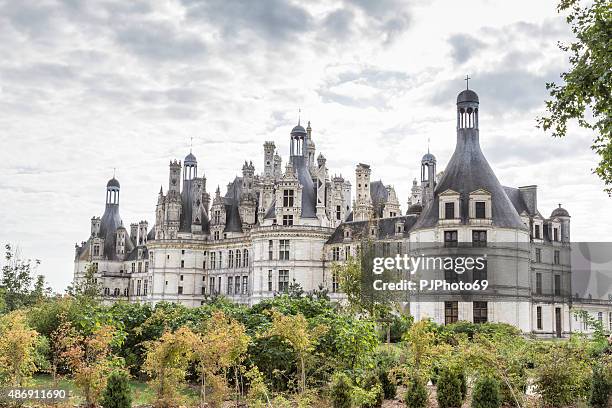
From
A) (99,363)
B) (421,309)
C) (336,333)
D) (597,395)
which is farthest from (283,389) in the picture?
(421,309)

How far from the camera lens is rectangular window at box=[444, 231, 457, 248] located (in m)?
42.8

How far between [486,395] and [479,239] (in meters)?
28.1

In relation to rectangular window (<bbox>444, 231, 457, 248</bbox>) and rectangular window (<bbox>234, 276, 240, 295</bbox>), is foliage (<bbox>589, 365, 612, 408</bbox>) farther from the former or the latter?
rectangular window (<bbox>234, 276, 240, 295</bbox>)

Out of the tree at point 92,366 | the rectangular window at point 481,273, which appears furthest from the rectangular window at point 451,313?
the tree at point 92,366

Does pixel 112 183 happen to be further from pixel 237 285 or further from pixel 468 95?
pixel 468 95

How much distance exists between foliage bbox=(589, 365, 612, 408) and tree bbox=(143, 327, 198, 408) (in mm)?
9527

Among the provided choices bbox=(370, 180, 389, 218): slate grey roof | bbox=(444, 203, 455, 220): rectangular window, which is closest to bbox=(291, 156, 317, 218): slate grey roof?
bbox=(370, 180, 389, 218): slate grey roof

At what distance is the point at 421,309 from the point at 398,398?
2559 centimetres

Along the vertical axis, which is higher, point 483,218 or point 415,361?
point 483,218

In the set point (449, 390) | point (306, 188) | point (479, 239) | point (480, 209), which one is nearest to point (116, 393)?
point (449, 390)

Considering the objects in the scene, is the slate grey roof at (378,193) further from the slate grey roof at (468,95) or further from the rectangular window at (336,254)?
the slate grey roof at (468,95)

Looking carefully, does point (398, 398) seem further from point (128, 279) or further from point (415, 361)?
point (128, 279)

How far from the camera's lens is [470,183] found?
143 feet

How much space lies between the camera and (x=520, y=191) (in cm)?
4800
